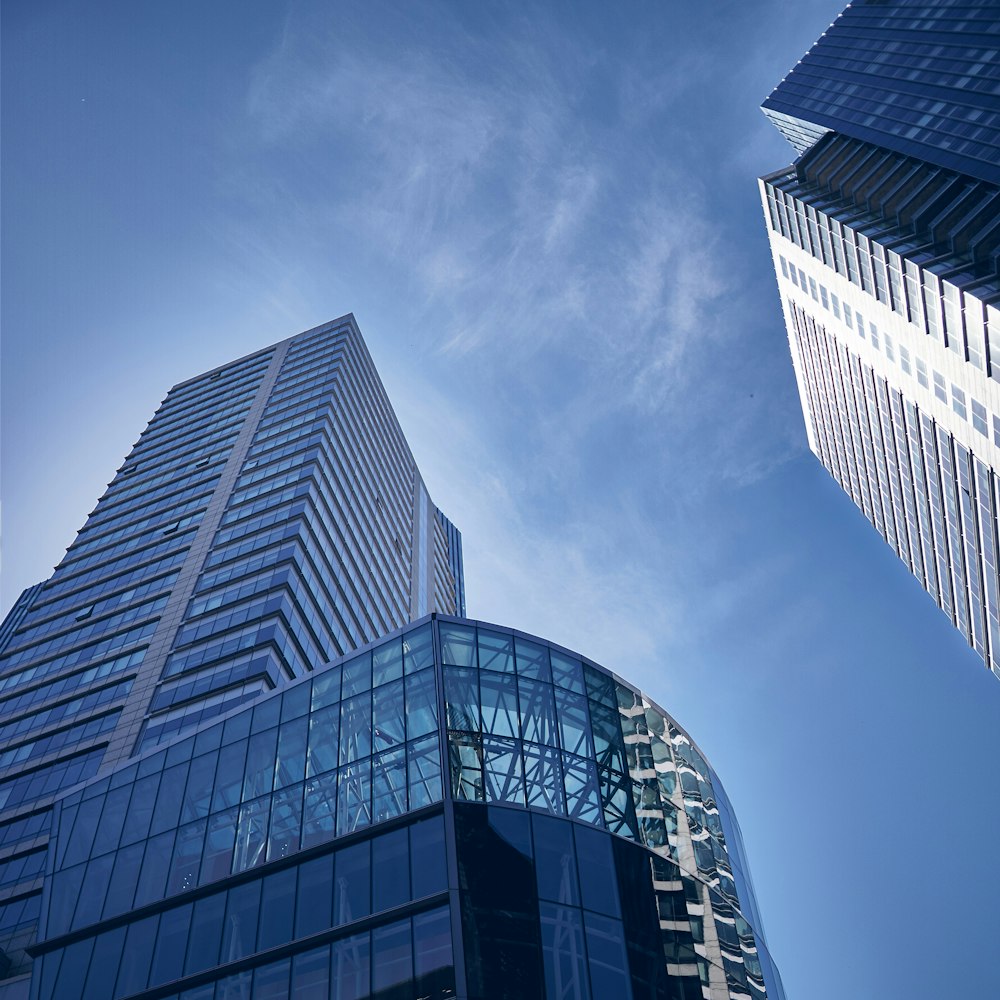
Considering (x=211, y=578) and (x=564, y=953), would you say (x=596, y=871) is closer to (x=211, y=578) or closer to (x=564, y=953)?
(x=564, y=953)

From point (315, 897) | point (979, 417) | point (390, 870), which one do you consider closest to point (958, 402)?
point (979, 417)

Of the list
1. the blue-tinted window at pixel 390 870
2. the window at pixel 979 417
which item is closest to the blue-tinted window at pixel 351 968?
the blue-tinted window at pixel 390 870

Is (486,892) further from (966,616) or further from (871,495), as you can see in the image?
(871,495)

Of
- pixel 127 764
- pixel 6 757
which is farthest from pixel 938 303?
pixel 6 757

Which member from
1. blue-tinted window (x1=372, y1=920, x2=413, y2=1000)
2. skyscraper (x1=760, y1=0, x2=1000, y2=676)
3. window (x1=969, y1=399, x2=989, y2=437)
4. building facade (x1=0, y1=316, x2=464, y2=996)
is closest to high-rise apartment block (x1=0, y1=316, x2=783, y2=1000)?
blue-tinted window (x1=372, y1=920, x2=413, y2=1000)

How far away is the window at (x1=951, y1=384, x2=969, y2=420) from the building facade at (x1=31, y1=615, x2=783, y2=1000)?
140 ft

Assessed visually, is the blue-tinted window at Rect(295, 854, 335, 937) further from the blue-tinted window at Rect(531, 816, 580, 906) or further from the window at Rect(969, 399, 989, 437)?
the window at Rect(969, 399, 989, 437)

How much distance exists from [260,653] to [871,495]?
7940 cm

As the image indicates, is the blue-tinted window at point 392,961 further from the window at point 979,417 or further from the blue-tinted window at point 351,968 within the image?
the window at point 979,417

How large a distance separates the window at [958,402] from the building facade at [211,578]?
5236cm

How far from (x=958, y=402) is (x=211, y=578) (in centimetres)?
6122

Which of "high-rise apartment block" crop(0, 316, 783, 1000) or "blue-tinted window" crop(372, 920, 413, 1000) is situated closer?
"blue-tinted window" crop(372, 920, 413, 1000)

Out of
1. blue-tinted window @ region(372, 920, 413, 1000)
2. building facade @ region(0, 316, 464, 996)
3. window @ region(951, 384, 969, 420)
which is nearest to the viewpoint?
blue-tinted window @ region(372, 920, 413, 1000)

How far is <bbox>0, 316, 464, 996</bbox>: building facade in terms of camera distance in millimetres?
60072
